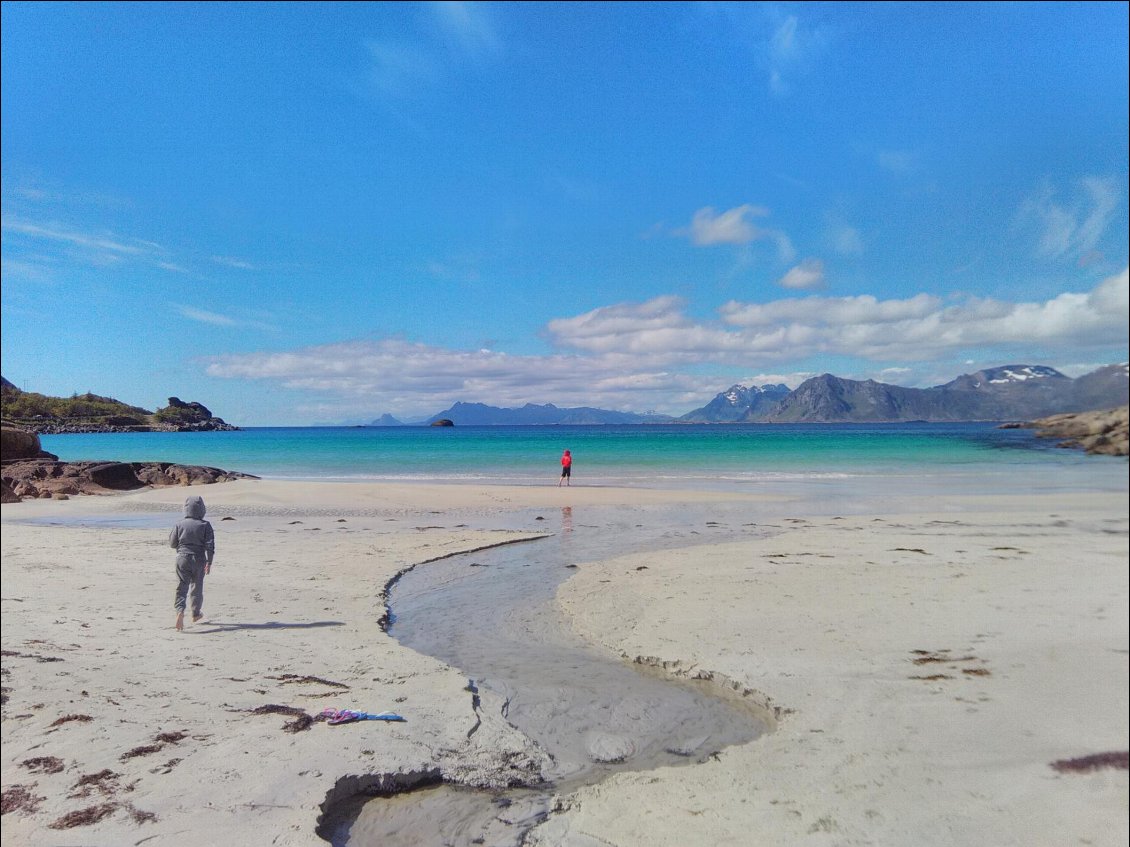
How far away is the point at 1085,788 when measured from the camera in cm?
245

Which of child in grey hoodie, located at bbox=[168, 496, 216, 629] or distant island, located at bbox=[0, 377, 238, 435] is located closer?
distant island, located at bbox=[0, 377, 238, 435]

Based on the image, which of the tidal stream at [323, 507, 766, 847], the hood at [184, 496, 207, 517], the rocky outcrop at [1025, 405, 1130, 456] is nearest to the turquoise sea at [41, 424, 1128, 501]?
the rocky outcrop at [1025, 405, 1130, 456]

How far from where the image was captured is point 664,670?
6.00 meters

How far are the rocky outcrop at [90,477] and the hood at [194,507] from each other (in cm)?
64

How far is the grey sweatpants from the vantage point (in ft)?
14.3

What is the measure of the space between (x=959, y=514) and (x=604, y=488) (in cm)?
1508

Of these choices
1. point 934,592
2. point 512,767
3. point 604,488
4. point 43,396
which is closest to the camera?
point 43,396

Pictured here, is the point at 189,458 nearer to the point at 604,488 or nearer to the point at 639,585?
the point at 639,585

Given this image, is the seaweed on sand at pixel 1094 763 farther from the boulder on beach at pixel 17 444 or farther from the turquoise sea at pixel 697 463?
the boulder on beach at pixel 17 444

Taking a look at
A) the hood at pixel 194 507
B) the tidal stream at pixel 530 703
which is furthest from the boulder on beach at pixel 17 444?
the tidal stream at pixel 530 703

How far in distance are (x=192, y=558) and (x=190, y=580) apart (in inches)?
11.8

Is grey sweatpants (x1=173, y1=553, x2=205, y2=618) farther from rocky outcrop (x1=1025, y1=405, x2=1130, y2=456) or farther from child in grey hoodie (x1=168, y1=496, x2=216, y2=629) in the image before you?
rocky outcrop (x1=1025, y1=405, x2=1130, y2=456)

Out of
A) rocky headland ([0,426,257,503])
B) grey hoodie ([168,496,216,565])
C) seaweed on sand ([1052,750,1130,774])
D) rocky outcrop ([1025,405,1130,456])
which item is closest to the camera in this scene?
rocky outcrop ([1025,405,1130,456])

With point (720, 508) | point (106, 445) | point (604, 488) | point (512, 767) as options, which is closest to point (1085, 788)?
point (512, 767)
